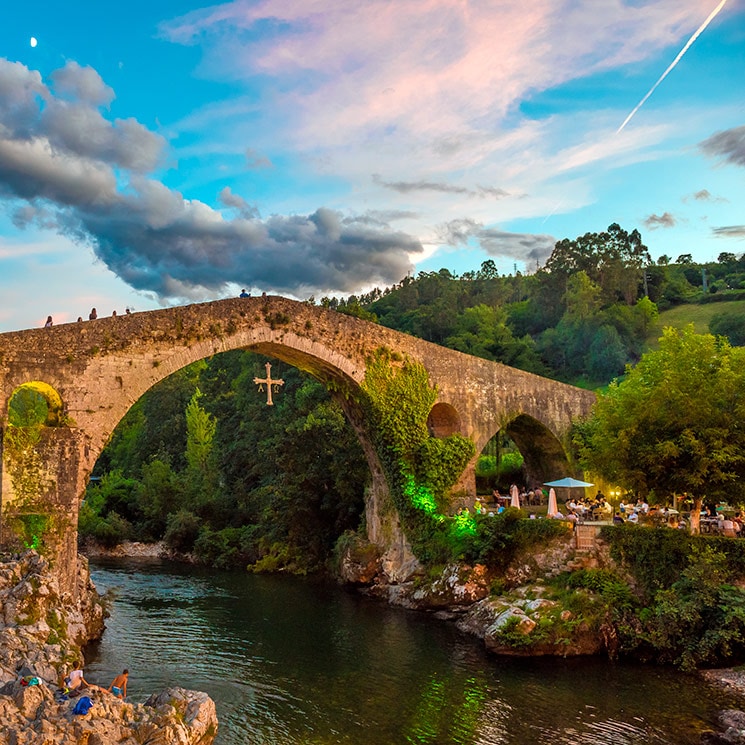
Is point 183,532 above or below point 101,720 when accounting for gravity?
above

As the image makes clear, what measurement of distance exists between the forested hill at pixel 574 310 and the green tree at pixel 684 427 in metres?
25.0

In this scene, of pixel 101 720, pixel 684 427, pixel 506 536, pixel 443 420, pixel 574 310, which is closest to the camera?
pixel 101 720

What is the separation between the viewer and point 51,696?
388 inches

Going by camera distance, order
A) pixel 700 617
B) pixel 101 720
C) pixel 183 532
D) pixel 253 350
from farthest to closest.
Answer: pixel 183 532
pixel 253 350
pixel 700 617
pixel 101 720

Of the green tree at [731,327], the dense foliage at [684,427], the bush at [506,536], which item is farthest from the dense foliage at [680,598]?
the green tree at [731,327]

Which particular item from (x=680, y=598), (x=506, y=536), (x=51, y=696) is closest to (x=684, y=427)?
(x=680, y=598)

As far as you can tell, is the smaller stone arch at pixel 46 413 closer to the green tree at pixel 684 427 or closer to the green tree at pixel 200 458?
the green tree at pixel 684 427

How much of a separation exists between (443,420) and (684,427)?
962 cm

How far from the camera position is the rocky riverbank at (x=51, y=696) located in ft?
29.8

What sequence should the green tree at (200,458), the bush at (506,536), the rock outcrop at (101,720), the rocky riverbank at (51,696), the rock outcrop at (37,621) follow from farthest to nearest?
the green tree at (200,458)
the bush at (506,536)
the rock outcrop at (37,621)
the rocky riverbank at (51,696)
the rock outcrop at (101,720)

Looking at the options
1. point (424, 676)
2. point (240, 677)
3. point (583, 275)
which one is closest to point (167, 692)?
point (240, 677)

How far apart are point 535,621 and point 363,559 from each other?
8.94 m

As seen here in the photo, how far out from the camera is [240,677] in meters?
14.6

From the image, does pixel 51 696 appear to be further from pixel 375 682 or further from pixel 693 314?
pixel 693 314
